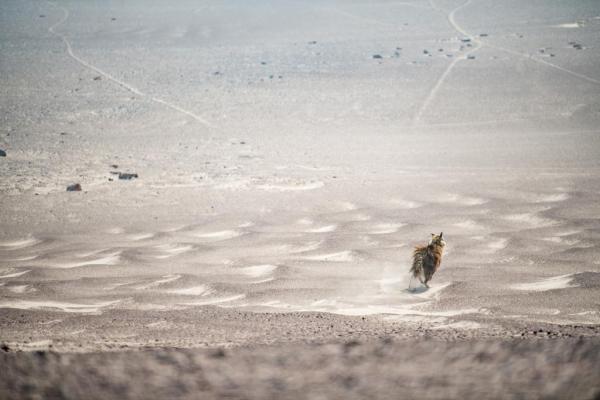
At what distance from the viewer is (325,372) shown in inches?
102

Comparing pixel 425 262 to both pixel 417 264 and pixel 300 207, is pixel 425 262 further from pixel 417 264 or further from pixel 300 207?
pixel 300 207

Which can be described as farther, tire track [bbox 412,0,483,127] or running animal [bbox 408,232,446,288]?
tire track [bbox 412,0,483,127]

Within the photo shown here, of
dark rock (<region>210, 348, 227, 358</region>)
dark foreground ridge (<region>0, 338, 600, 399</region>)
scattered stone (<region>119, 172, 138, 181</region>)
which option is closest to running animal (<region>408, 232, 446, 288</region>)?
dark foreground ridge (<region>0, 338, 600, 399</region>)

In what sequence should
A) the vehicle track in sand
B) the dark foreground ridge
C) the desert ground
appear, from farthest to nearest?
the vehicle track in sand → the desert ground → the dark foreground ridge

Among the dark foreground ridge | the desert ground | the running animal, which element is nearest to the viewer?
the dark foreground ridge

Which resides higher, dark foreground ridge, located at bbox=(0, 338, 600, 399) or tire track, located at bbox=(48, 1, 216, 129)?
tire track, located at bbox=(48, 1, 216, 129)

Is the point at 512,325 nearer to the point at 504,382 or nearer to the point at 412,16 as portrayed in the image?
the point at 504,382

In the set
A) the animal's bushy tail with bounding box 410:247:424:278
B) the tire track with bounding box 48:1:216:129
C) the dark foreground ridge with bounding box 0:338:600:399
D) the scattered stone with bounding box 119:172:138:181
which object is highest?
the tire track with bounding box 48:1:216:129

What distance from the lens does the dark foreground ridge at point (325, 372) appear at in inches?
96.0

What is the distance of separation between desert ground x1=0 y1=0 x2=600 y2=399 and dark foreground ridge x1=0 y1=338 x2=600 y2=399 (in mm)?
11

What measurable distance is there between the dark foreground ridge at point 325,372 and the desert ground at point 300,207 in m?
0.01

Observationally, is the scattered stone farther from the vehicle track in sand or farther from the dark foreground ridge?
the dark foreground ridge

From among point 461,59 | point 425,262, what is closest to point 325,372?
point 425,262

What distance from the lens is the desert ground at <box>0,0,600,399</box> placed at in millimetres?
2684
